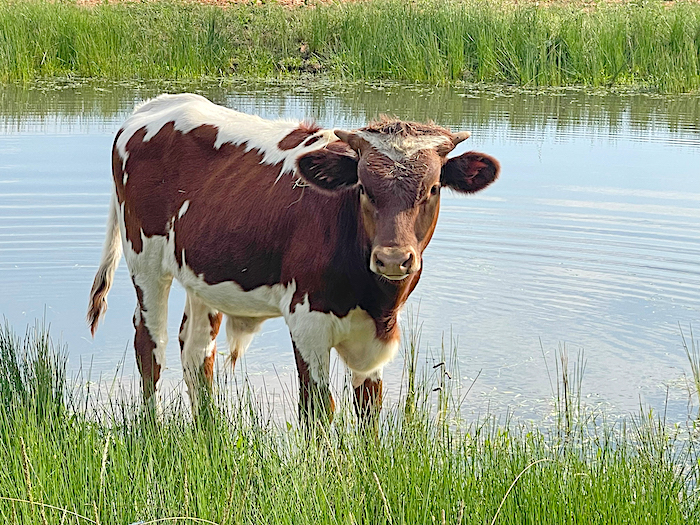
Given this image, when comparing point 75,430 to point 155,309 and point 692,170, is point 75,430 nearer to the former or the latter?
point 155,309

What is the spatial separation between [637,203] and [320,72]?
10.7 metres

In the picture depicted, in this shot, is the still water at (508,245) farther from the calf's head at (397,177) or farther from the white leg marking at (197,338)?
the calf's head at (397,177)

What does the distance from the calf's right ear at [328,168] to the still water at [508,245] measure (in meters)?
1.34

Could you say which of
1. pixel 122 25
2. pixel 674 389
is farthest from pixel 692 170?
pixel 122 25

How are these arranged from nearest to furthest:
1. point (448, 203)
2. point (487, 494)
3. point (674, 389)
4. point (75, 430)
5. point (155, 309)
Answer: point (487, 494) → point (75, 430) → point (155, 309) → point (674, 389) → point (448, 203)

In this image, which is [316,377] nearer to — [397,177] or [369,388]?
[369,388]

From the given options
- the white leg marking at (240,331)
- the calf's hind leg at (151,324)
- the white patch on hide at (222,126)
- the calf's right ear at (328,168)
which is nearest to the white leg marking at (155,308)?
the calf's hind leg at (151,324)

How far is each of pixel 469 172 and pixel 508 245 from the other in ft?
16.8

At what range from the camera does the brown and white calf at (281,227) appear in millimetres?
4652

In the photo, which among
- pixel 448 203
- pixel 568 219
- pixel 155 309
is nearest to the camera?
pixel 155 309

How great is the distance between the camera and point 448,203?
11656mm

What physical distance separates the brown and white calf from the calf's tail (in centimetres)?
1

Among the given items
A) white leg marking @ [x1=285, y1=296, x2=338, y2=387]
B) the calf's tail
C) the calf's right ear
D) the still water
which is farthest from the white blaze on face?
the calf's tail

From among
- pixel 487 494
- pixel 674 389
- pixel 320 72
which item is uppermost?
pixel 320 72
